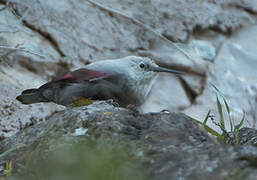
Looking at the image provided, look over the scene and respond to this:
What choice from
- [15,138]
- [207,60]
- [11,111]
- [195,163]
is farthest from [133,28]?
[195,163]

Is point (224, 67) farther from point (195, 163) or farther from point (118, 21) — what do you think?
point (195, 163)

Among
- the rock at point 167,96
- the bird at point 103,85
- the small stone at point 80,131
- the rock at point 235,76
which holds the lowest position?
the rock at point 167,96

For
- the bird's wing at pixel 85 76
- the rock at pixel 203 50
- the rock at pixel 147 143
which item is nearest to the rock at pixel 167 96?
the rock at pixel 203 50

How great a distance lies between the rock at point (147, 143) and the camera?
173 cm

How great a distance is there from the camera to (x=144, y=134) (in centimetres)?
225

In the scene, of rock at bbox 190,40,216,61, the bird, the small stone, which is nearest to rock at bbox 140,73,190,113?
rock at bbox 190,40,216,61

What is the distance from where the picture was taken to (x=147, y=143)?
212cm

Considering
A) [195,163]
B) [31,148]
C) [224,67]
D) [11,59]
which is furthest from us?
[224,67]

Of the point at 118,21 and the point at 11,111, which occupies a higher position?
the point at 118,21

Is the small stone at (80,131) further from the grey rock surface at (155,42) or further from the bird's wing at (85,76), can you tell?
the grey rock surface at (155,42)

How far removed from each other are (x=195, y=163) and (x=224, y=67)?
4600mm

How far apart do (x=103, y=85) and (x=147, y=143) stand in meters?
1.38

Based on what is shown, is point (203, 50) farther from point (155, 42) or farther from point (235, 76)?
point (155, 42)

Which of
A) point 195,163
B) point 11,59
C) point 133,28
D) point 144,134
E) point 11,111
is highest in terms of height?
point 195,163
